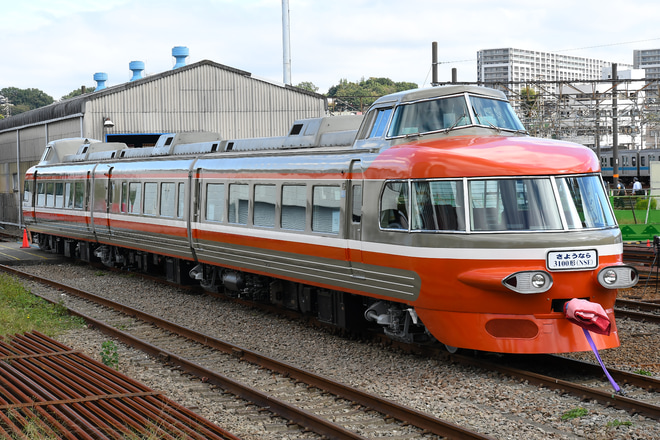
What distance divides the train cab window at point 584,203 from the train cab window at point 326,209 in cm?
327

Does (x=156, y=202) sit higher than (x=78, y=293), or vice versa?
(x=156, y=202)

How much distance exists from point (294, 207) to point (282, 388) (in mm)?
3809

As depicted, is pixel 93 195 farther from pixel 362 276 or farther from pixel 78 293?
pixel 362 276

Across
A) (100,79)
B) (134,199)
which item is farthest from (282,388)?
(100,79)

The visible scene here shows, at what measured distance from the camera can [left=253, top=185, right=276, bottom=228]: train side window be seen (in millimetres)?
12938

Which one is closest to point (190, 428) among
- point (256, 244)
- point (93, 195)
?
point (256, 244)

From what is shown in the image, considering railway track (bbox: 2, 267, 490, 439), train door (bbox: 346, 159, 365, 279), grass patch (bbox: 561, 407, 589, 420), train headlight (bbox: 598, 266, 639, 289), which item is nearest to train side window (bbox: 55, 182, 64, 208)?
railway track (bbox: 2, 267, 490, 439)

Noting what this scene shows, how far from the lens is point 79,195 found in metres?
21.8

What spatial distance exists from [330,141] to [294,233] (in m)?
1.55

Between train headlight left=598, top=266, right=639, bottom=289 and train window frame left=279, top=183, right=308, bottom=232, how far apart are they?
15.2 ft

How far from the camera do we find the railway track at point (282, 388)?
7.47m

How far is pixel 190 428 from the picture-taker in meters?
6.91

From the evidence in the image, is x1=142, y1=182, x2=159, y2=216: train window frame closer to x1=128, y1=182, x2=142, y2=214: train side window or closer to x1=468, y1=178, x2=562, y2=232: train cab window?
x1=128, y1=182, x2=142, y2=214: train side window

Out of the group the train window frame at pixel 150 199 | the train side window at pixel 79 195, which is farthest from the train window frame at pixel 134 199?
the train side window at pixel 79 195
